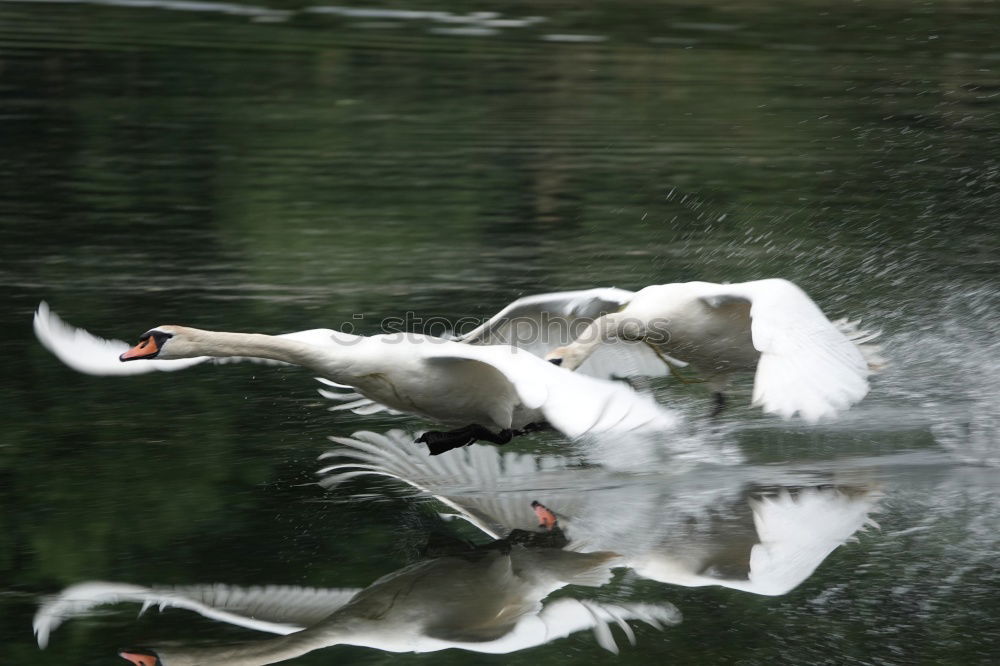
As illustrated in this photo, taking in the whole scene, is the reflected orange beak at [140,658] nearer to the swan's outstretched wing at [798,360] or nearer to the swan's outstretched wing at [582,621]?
the swan's outstretched wing at [582,621]

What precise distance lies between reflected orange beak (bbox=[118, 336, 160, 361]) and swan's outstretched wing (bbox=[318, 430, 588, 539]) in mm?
860

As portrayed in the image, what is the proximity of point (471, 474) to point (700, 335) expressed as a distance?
143 cm

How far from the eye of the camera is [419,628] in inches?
179

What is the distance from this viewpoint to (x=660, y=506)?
18.7ft

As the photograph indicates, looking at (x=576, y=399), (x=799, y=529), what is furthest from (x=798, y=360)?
(x=576, y=399)

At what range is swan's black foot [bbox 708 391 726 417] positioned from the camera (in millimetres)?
7207

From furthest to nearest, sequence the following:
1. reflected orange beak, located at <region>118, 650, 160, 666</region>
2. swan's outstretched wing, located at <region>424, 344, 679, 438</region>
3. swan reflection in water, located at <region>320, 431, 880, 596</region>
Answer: swan reflection in water, located at <region>320, 431, 880, 596</region>
swan's outstretched wing, located at <region>424, 344, 679, 438</region>
reflected orange beak, located at <region>118, 650, 160, 666</region>

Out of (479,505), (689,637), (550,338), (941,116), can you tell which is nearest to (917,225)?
(941,116)

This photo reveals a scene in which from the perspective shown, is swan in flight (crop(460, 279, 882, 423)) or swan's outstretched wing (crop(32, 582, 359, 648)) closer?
swan's outstretched wing (crop(32, 582, 359, 648))

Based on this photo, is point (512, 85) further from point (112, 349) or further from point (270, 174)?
point (112, 349)

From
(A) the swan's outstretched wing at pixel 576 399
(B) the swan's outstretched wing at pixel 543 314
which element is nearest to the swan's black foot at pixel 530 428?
(B) the swan's outstretched wing at pixel 543 314

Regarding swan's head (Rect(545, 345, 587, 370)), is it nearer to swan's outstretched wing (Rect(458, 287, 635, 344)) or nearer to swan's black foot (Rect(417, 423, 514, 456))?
swan's outstretched wing (Rect(458, 287, 635, 344))

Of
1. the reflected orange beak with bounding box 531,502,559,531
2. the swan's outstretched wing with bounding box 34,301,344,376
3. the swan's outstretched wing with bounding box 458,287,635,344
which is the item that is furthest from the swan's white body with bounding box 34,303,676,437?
the swan's outstretched wing with bounding box 458,287,635,344

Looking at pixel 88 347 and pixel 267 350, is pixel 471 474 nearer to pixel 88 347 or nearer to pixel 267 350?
pixel 267 350
